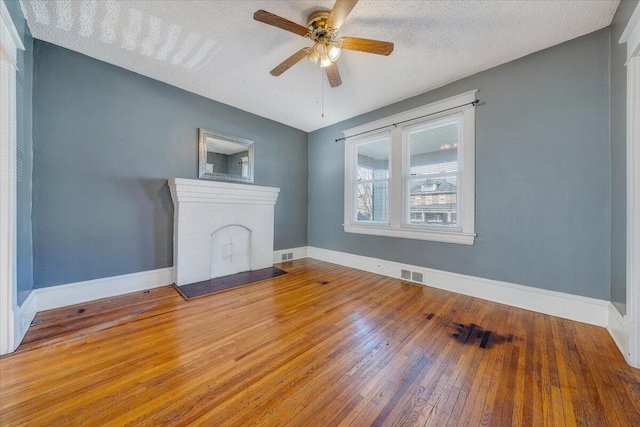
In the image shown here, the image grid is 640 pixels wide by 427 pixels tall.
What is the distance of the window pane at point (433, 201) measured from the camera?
2.99 m

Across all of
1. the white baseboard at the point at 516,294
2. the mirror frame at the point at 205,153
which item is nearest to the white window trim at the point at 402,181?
the white baseboard at the point at 516,294

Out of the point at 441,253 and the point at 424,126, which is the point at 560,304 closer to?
the point at 441,253

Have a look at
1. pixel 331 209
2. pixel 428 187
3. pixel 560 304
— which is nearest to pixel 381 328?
pixel 560 304

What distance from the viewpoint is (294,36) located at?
2188mm

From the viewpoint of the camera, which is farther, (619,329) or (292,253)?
(292,253)

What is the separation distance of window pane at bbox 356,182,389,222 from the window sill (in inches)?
7.7

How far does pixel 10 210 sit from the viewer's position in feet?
5.31

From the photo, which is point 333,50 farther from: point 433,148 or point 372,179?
point 372,179

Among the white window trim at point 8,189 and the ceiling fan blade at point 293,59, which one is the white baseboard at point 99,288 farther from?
the ceiling fan blade at point 293,59

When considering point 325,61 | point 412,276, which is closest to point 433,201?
point 412,276

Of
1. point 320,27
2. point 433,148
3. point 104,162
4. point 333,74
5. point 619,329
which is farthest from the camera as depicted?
point 433,148

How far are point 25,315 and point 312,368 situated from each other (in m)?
2.48

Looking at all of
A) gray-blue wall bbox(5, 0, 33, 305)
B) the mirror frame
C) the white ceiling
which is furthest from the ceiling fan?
gray-blue wall bbox(5, 0, 33, 305)

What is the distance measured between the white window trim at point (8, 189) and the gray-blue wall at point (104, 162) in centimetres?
81
